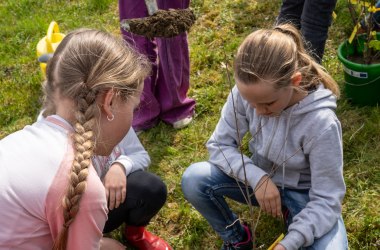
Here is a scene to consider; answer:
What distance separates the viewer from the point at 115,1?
421 centimetres

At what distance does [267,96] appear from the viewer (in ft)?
5.64

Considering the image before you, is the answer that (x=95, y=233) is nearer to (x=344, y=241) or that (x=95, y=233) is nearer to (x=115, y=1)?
(x=344, y=241)

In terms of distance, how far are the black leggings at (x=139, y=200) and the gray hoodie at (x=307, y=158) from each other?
32 cm

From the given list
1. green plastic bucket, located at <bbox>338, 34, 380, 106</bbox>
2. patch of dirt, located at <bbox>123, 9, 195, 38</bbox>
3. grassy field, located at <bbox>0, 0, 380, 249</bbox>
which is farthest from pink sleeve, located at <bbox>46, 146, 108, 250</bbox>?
green plastic bucket, located at <bbox>338, 34, 380, 106</bbox>

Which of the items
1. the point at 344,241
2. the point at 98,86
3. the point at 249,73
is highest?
the point at 98,86

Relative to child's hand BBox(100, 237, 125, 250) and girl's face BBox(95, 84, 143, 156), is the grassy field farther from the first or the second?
girl's face BBox(95, 84, 143, 156)

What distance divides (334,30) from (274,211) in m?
1.85

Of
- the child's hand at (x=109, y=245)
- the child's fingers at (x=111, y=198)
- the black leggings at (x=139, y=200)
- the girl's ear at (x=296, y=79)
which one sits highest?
the girl's ear at (x=296, y=79)

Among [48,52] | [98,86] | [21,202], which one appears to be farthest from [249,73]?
[48,52]

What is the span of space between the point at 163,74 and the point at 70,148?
143 centimetres

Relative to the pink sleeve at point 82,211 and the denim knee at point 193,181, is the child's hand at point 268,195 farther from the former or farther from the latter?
the pink sleeve at point 82,211

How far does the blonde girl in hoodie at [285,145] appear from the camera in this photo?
5.63ft

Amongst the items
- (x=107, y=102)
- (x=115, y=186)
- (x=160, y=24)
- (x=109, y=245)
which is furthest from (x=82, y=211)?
(x=160, y=24)

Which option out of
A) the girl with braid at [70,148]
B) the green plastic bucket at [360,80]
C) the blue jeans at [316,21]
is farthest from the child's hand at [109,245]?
the green plastic bucket at [360,80]
